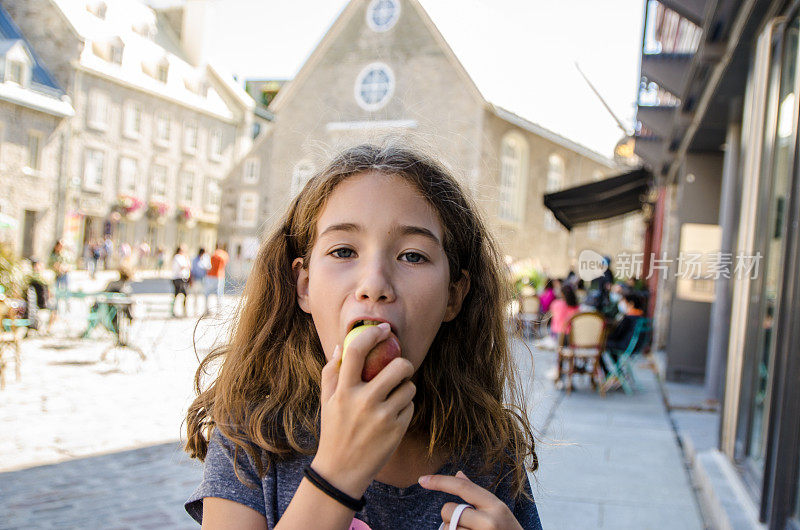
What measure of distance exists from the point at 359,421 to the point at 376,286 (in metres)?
0.23

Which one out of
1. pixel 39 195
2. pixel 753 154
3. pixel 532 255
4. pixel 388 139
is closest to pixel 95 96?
pixel 39 195

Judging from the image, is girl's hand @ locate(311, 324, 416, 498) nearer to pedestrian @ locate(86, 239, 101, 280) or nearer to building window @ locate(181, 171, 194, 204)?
pedestrian @ locate(86, 239, 101, 280)

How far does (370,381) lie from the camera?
940mm

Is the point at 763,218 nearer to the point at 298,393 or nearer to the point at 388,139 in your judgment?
the point at 388,139

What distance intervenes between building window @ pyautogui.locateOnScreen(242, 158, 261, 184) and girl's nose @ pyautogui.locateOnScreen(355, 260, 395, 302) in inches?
1244

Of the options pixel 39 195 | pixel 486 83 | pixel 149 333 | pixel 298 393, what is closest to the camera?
pixel 298 393

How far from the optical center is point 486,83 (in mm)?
26172

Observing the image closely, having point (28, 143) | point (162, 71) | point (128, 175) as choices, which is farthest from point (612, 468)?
point (128, 175)

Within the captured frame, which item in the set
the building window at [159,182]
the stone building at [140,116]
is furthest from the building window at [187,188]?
the building window at [159,182]

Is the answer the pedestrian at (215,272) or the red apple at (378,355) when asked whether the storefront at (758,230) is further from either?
the pedestrian at (215,272)

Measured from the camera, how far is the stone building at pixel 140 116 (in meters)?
7.97

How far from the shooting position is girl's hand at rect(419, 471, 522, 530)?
3.26 feet

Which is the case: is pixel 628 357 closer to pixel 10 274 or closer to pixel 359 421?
pixel 359 421

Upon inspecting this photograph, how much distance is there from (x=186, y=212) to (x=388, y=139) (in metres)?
32.1
